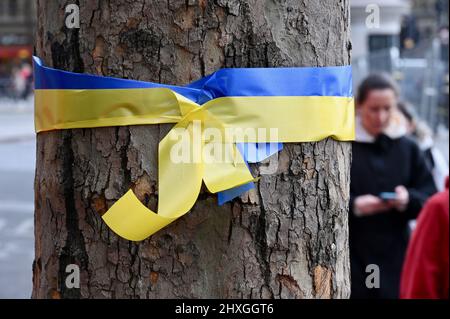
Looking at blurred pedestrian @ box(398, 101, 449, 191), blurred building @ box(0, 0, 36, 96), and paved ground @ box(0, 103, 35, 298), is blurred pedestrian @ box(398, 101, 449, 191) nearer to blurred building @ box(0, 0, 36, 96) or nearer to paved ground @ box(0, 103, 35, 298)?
paved ground @ box(0, 103, 35, 298)

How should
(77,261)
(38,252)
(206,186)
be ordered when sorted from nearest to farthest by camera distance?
(206,186)
(77,261)
(38,252)

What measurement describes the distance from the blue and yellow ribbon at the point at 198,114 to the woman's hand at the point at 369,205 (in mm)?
2854

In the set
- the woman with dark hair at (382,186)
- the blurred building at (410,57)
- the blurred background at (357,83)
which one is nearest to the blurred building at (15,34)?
the blurred background at (357,83)

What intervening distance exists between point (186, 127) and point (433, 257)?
7.34ft

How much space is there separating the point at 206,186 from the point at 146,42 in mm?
338

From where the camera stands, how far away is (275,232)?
177 cm

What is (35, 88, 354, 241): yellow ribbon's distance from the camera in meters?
1.70

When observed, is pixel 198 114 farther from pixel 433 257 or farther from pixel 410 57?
pixel 410 57

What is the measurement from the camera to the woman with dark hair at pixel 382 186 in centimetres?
457

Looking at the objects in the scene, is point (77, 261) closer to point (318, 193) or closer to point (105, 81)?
point (105, 81)

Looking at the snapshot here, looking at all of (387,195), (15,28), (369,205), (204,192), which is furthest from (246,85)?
(15,28)

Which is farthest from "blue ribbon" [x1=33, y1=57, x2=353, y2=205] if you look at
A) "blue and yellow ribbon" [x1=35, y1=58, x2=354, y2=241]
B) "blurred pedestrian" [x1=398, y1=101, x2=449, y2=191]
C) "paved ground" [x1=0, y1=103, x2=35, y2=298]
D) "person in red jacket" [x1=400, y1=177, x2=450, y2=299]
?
"paved ground" [x1=0, y1=103, x2=35, y2=298]

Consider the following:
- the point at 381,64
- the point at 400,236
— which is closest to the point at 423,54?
the point at 381,64

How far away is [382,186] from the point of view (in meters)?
4.74
